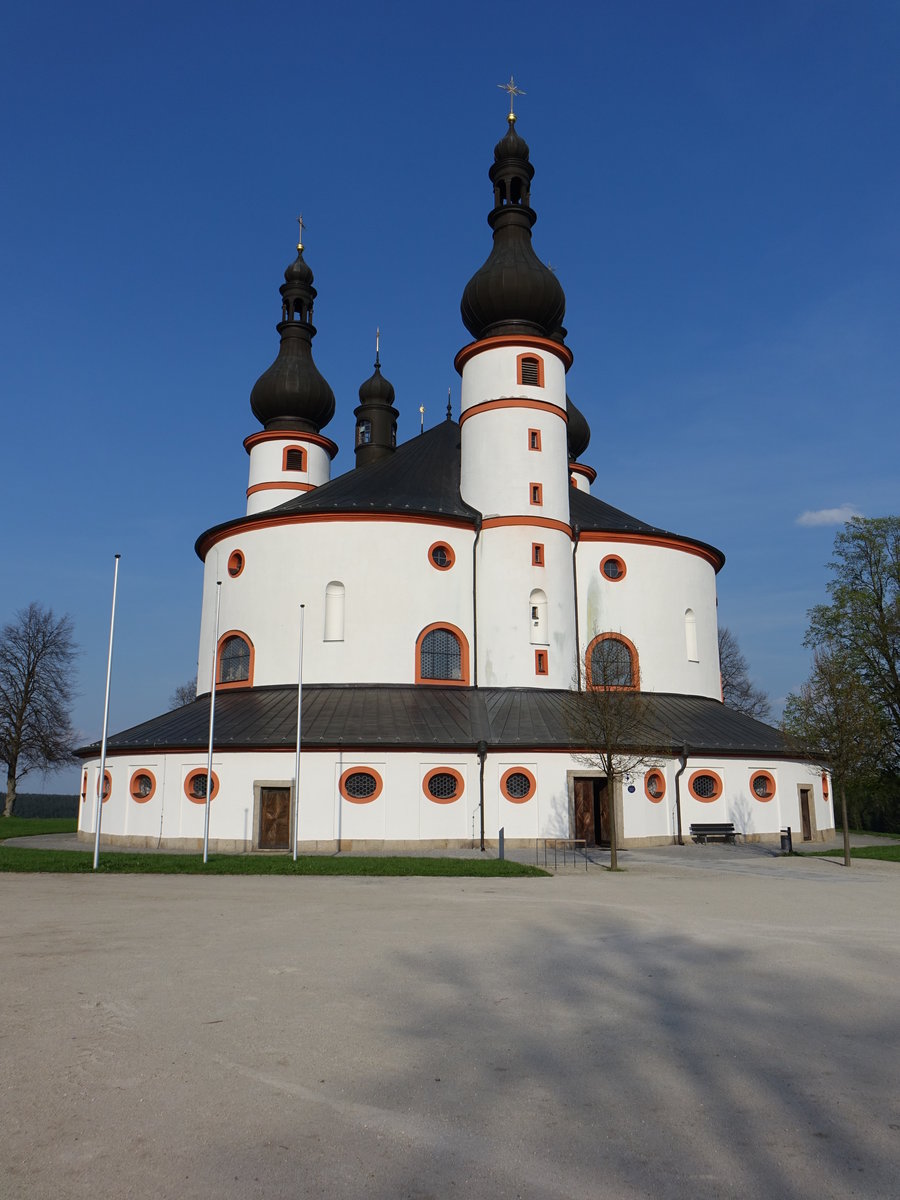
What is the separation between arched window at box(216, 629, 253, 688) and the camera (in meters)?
33.3

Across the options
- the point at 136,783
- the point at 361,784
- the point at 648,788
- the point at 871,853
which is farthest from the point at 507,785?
the point at 136,783

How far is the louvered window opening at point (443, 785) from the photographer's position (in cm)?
2817

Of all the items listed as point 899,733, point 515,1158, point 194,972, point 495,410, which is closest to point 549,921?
point 194,972

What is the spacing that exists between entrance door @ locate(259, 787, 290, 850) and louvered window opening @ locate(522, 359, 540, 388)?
57.1 feet

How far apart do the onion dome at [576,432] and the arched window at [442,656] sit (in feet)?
59.3

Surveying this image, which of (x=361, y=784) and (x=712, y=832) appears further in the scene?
Answer: (x=712, y=832)

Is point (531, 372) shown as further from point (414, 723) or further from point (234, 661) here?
point (234, 661)

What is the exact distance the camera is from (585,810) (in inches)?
1169

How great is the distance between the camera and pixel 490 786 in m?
28.5

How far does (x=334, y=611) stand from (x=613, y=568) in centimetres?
1091

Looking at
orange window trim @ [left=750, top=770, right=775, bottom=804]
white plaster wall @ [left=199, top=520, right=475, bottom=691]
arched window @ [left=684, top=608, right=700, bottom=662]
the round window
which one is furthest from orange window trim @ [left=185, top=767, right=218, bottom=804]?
arched window @ [left=684, top=608, right=700, bottom=662]

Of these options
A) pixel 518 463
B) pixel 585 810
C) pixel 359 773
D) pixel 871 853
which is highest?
pixel 518 463

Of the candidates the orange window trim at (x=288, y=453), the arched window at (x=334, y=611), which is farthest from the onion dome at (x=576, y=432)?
the arched window at (x=334, y=611)

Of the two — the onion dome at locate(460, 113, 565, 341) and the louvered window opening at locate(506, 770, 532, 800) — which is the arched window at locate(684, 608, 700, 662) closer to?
the louvered window opening at locate(506, 770, 532, 800)
